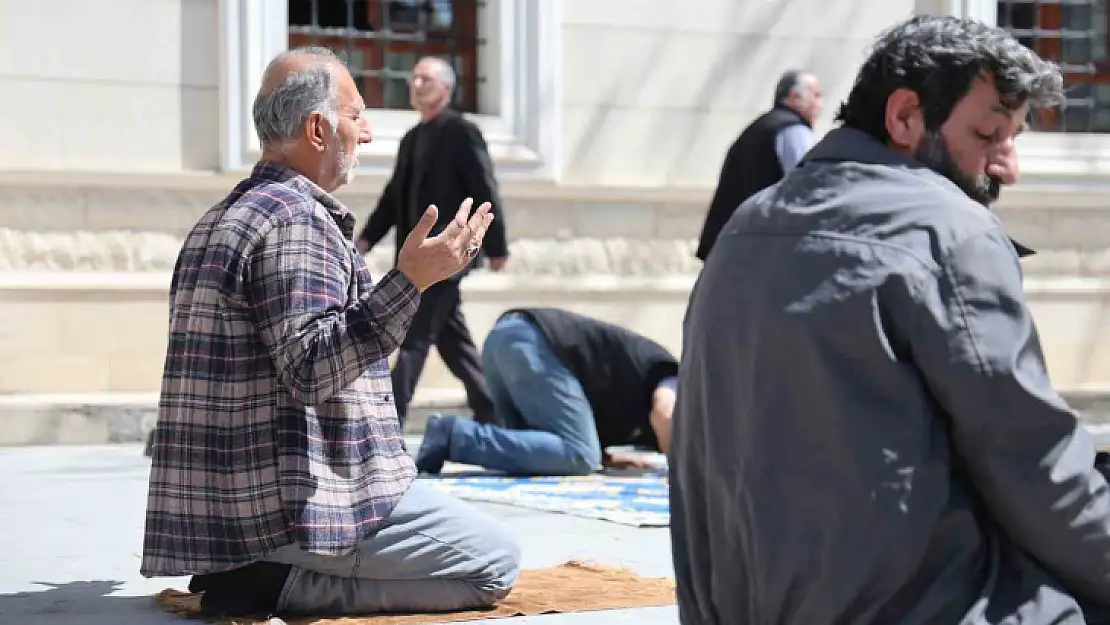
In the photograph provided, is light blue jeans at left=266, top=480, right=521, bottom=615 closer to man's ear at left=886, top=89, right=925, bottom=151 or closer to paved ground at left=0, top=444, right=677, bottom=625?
paved ground at left=0, top=444, right=677, bottom=625

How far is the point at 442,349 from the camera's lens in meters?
9.15

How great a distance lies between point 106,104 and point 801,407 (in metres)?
8.26

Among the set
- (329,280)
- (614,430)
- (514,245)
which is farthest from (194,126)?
(329,280)

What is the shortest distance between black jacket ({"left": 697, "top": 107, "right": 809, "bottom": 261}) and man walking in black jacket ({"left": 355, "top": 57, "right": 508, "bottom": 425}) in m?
1.08

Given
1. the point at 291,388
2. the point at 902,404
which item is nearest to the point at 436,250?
the point at 291,388

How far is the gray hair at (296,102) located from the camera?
14.3 ft

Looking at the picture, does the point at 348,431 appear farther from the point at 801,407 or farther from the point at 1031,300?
the point at 1031,300

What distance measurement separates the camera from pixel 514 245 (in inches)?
436

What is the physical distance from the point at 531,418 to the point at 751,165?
2.14 m

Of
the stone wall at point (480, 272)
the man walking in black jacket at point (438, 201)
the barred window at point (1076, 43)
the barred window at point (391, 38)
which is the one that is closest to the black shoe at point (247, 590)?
the man walking in black jacket at point (438, 201)

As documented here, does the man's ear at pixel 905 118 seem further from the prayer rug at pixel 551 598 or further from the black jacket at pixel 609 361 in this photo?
the black jacket at pixel 609 361

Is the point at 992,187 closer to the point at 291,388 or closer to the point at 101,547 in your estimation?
the point at 291,388

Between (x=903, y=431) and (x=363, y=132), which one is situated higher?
(x=363, y=132)

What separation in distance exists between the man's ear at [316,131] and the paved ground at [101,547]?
1.18 m
